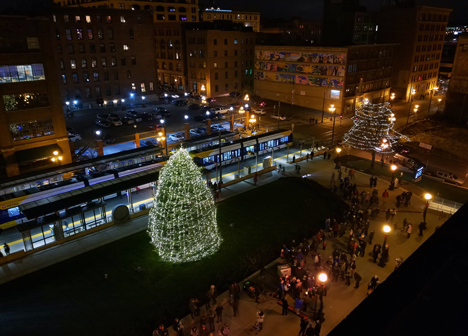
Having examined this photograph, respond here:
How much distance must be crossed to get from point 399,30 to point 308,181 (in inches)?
2431

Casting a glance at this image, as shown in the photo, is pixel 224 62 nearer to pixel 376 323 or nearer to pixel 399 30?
pixel 399 30

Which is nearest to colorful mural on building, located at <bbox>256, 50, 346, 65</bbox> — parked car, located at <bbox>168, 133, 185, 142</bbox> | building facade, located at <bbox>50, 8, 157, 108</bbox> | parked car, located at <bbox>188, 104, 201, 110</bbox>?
parked car, located at <bbox>188, 104, 201, 110</bbox>

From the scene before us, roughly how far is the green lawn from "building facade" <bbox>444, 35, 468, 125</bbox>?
1953 inches

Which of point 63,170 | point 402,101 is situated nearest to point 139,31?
point 63,170

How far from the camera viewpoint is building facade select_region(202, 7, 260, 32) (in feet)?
403

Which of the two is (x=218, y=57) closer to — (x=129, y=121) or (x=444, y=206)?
(x=129, y=121)

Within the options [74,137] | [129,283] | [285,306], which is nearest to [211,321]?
[285,306]

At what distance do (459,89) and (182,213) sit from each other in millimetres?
62618

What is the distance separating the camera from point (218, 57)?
253 feet

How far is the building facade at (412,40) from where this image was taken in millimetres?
75062

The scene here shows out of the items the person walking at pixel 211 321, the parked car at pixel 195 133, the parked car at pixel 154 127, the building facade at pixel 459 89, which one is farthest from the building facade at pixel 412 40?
the person walking at pixel 211 321

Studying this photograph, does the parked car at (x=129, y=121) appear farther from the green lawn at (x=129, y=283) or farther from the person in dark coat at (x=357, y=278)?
the person in dark coat at (x=357, y=278)

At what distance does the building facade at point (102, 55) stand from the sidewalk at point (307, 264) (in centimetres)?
4692

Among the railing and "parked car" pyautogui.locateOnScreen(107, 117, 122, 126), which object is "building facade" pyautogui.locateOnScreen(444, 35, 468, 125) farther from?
"parked car" pyautogui.locateOnScreen(107, 117, 122, 126)
